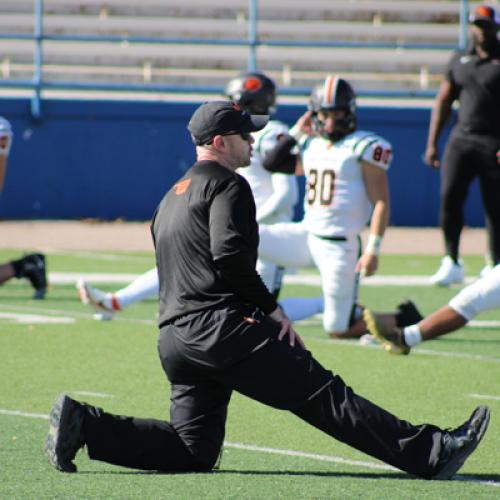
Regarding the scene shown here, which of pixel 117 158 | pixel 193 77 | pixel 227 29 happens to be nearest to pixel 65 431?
pixel 117 158

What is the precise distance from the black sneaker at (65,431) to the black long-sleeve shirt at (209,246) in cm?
48

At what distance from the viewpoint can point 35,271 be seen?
9938 mm

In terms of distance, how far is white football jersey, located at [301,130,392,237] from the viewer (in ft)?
26.3

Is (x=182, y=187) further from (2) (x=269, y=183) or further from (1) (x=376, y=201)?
(2) (x=269, y=183)

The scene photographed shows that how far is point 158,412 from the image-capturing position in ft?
19.8

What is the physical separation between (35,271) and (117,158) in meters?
6.29

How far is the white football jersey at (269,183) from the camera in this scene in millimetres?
8859

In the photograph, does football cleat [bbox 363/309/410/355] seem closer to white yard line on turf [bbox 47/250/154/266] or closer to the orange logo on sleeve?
the orange logo on sleeve

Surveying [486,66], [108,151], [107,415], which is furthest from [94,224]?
[107,415]

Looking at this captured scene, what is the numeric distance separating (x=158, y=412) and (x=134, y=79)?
12685 millimetres

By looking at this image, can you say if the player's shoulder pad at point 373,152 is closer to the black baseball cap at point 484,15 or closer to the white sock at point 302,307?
the white sock at point 302,307

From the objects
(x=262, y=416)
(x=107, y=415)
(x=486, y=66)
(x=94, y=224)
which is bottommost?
(x=94, y=224)

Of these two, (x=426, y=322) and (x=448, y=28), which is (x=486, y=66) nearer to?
(x=426, y=322)

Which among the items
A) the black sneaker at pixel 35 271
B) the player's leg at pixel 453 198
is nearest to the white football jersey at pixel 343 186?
the black sneaker at pixel 35 271
